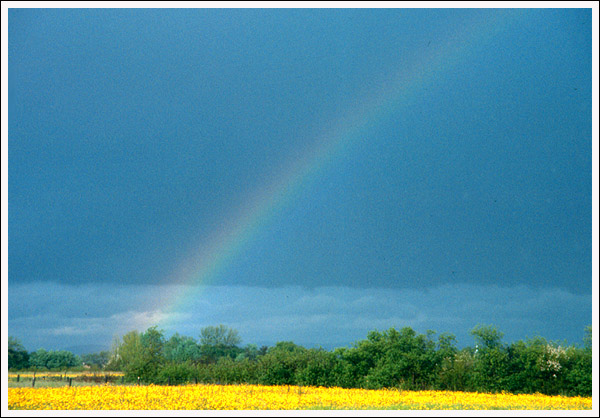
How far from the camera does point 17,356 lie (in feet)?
133

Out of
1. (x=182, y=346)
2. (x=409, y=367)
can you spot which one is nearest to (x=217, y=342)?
(x=182, y=346)

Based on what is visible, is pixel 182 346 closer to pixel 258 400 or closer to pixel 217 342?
pixel 217 342

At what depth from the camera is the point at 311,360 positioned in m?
26.8

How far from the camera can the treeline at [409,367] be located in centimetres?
2345

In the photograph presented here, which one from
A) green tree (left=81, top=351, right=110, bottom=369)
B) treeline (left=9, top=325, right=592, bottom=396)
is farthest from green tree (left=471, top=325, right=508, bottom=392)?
green tree (left=81, top=351, right=110, bottom=369)

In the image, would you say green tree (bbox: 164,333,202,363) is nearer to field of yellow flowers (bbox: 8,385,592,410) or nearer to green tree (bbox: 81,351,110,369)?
green tree (bbox: 81,351,110,369)

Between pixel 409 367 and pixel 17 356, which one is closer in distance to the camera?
pixel 409 367

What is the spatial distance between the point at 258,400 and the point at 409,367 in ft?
31.4

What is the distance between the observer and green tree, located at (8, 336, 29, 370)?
39.9 m

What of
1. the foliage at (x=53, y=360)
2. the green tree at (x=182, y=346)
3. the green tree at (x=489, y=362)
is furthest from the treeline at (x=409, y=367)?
the green tree at (x=182, y=346)

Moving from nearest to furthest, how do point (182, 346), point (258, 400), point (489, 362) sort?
point (258, 400), point (489, 362), point (182, 346)

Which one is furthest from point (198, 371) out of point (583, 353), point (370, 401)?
point (583, 353)

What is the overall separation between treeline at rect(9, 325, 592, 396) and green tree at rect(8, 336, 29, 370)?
15827 millimetres

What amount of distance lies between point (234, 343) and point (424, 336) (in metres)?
30.9
